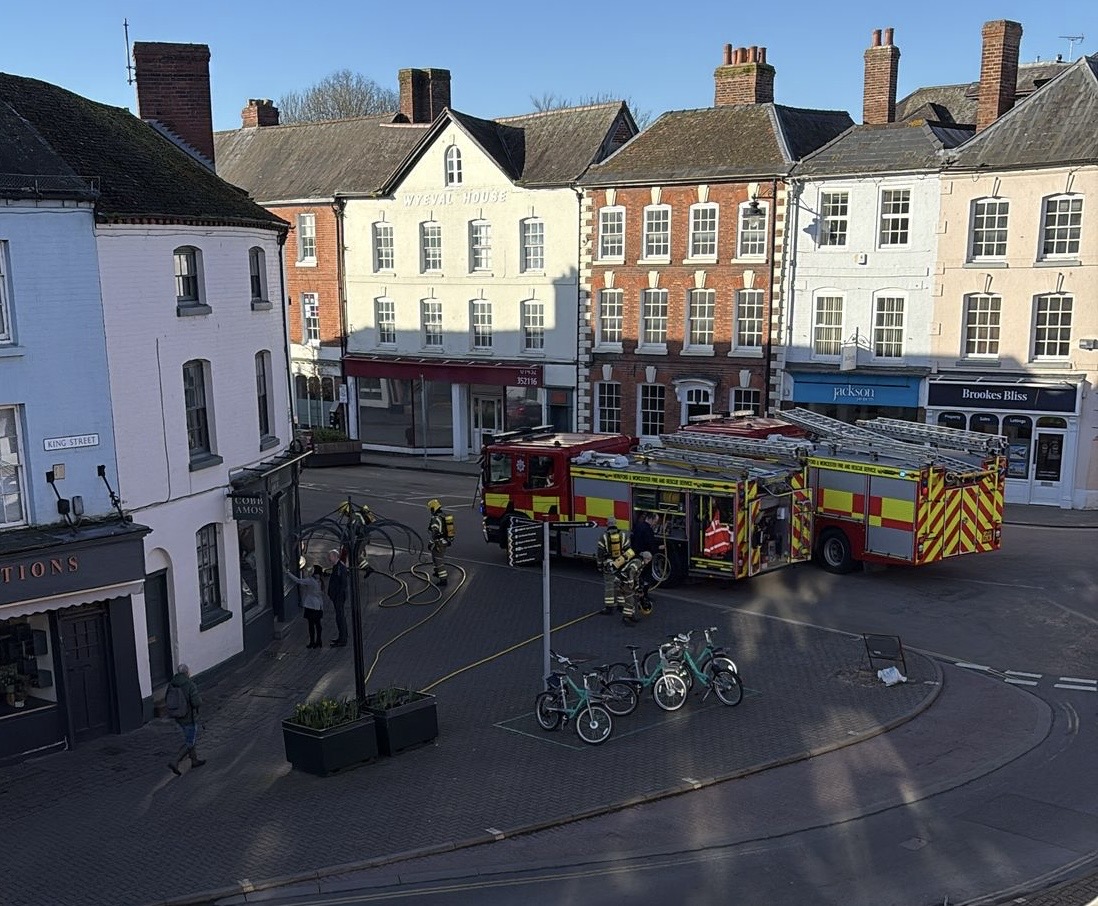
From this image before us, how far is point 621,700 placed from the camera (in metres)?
17.3

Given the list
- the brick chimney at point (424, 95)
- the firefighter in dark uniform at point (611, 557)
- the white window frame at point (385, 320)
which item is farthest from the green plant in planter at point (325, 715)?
the brick chimney at point (424, 95)

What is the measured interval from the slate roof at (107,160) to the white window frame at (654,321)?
59.2 ft

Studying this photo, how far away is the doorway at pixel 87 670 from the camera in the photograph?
1705 cm

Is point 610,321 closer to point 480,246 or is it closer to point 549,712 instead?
point 480,246

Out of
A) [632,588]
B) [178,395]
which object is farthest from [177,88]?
[632,588]

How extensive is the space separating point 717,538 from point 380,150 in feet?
92.1

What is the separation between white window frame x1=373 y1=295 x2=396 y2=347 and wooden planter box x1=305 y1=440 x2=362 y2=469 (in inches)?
188

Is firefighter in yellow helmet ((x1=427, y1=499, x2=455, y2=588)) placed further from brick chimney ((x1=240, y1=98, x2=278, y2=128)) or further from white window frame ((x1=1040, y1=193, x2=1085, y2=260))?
brick chimney ((x1=240, y1=98, x2=278, y2=128))

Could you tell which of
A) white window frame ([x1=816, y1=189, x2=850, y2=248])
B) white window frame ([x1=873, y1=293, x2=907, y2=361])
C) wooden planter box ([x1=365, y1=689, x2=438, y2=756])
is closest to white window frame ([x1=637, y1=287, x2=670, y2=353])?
white window frame ([x1=816, y1=189, x2=850, y2=248])

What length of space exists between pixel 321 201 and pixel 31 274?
96.8 feet

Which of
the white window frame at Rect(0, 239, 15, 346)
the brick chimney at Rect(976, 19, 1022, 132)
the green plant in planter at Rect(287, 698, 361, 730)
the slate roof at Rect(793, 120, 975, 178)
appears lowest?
the green plant in planter at Rect(287, 698, 361, 730)

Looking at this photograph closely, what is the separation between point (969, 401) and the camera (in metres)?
33.3

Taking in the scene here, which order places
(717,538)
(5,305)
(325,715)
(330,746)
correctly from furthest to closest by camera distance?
1. (717,538)
2. (5,305)
3. (325,715)
4. (330,746)

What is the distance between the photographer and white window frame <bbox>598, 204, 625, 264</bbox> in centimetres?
3872
